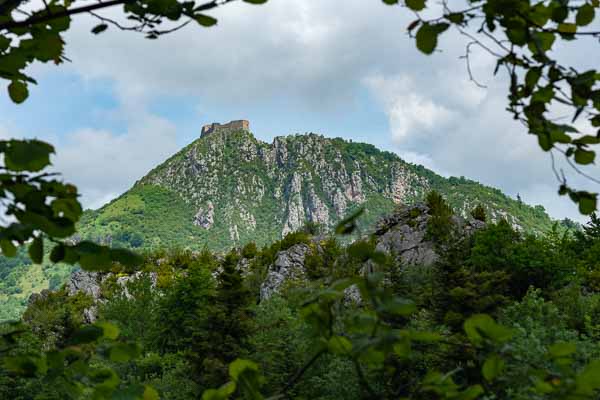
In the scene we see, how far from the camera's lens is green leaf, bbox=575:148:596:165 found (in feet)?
4.68

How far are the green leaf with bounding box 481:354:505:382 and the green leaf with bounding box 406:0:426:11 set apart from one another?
868 millimetres

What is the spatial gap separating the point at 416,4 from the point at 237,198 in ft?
617

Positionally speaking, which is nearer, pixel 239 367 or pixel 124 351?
pixel 239 367

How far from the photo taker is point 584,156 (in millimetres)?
1438

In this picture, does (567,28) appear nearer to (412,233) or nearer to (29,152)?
(29,152)

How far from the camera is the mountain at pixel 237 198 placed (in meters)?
171

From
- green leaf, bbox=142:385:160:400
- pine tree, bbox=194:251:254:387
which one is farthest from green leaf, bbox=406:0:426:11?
pine tree, bbox=194:251:254:387

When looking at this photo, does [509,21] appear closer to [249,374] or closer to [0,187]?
[249,374]

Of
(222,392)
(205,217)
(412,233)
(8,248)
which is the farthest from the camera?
(205,217)

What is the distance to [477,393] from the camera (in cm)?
118

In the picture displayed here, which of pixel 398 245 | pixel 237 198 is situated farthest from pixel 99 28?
pixel 237 198

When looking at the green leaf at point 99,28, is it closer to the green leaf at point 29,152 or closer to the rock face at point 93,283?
the green leaf at point 29,152

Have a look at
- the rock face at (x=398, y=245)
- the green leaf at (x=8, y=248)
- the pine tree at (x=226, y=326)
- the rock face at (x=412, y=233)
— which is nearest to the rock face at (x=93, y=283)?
the rock face at (x=398, y=245)

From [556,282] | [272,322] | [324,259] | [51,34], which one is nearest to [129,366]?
[272,322]
